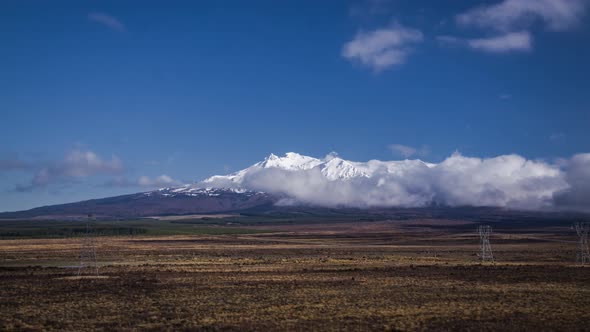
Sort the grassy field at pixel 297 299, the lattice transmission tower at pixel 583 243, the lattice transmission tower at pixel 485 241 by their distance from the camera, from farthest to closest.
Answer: the lattice transmission tower at pixel 485 241, the lattice transmission tower at pixel 583 243, the grassy field at pixel 297 299

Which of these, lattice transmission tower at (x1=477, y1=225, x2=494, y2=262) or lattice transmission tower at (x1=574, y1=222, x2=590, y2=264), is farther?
lattice transmission tower at (x1=477, y1=225, x2=494, y2=262)

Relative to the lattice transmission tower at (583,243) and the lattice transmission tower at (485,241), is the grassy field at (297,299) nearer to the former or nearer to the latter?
the lattice transmission tower at (583,243)

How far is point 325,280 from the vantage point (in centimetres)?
4106

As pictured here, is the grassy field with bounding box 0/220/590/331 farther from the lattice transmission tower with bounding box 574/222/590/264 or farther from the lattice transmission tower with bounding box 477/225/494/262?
the lattice transmission tower with bounding box 477/225/494/262

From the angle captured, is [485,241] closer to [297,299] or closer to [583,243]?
[583,243]

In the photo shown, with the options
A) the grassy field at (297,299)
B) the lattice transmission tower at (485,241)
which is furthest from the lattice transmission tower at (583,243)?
the lattice transmission tower at (485,241)

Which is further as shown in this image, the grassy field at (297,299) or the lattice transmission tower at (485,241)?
the lattice transmission tower at (485,241)

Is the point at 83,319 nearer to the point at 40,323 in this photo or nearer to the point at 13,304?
the point at 40,323

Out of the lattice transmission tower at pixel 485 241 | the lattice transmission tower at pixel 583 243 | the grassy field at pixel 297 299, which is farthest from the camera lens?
the lattice transmission tower at pixel 485 241

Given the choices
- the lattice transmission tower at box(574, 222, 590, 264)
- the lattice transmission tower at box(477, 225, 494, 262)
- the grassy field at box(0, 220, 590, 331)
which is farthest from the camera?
the lattice transmission tower at box(477, 225, 494, 262)

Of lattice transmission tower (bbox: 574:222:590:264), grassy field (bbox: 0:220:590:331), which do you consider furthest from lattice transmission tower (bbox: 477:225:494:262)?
grassy field (bbox: 0:220:590:331)

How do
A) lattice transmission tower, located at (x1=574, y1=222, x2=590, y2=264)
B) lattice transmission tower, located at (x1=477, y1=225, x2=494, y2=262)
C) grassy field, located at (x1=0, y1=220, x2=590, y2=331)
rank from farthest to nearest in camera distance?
lattice transmission tower, located at (x1=477, y1=225, x2=494, y2=262) → lattice transmission tower, located at (x1=574, y1=222, x2=590, y2=264) → grassy field, located at (x1=0, y1=220, x2=590, y2=331)

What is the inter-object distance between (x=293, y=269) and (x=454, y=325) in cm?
2827

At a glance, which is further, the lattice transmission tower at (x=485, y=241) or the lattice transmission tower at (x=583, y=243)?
the lattice transmission tower at (x=485, y=241)
